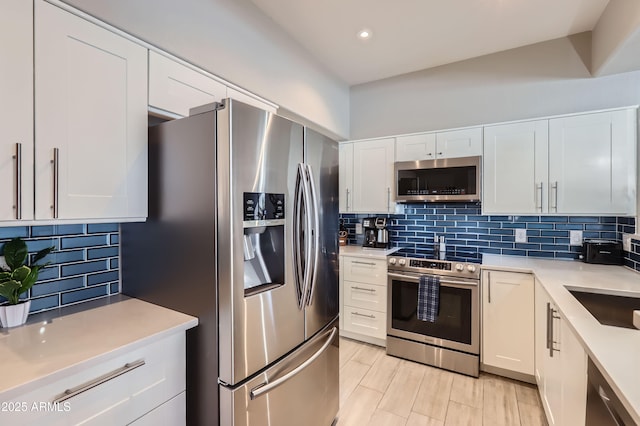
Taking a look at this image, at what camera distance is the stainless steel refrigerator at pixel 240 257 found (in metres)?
1.22

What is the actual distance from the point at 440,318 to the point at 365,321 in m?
0.75

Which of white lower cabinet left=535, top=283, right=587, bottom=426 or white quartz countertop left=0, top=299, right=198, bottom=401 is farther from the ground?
white quartz countertop left=0, top=299, right=198, bottom=401

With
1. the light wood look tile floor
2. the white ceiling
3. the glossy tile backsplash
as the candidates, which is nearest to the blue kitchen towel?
the glossy tile backsplash

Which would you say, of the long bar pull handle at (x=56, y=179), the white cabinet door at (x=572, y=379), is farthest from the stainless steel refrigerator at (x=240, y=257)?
the white cabinet door at (x=572, y=379)

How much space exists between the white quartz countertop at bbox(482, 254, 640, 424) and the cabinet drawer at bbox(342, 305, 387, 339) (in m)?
1.11

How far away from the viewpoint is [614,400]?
92 cm

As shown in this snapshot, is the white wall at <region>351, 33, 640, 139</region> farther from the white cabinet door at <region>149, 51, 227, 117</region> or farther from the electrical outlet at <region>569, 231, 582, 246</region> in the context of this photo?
the white cabinet door at <region>149, 51, 227, 117</region>

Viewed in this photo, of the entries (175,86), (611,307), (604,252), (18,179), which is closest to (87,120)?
(18,179)

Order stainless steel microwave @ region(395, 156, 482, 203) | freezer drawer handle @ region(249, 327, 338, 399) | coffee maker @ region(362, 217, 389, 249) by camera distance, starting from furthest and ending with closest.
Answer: coffee maker @ region(362, 217, 389, 249) < stainless steel microwave @ region(395, 156, 482, 203) < freezer drawer handle @ region(249, 327, 338, 399)

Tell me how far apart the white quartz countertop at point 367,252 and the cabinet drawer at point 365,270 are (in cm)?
4

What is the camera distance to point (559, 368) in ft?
5.20

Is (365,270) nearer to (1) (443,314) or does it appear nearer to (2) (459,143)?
(1) (443,314)

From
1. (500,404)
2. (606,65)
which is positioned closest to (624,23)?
(606,65)

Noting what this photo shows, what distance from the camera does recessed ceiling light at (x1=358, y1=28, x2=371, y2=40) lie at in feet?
8.30
